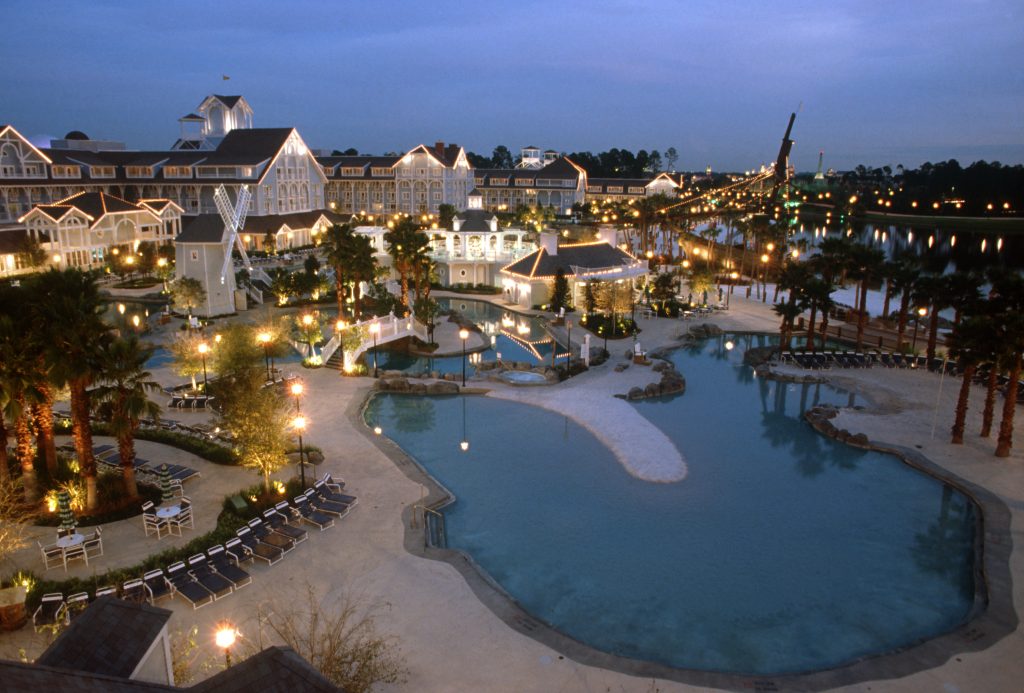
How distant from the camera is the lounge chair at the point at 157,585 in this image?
15.1m

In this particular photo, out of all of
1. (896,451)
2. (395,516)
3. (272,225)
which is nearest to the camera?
(395,516)

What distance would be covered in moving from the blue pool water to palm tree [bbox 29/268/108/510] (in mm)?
9942

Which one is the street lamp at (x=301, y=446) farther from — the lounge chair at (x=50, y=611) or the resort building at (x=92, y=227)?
the resort building at (x=92, y=227)

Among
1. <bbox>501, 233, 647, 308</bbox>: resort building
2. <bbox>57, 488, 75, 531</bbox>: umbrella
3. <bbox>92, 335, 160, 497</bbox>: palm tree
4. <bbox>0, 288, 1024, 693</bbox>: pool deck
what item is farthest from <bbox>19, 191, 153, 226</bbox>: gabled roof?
<bbox>57, 488, 75, 531</bbox>: umbrella

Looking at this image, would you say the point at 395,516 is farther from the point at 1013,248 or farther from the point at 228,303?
the point at 1013,248

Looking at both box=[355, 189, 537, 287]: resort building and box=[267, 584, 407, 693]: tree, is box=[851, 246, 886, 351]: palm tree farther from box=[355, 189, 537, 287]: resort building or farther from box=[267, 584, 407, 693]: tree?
box=[267, 584, 407, 693]: tree

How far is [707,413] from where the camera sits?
2934cm

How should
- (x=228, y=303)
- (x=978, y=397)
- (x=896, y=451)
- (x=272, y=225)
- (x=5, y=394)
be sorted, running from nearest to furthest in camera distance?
(x=5, y=394), (x=896, y=451), (x=978, y=397), (x=228, y=303), (x=272, y=225)

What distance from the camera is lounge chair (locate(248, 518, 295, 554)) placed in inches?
682

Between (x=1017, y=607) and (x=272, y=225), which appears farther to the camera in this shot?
(x=272, y=225)

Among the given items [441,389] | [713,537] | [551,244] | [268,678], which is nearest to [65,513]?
[268,678]

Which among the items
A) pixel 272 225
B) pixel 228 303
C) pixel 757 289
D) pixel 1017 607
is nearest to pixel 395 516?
pixel 1017 607

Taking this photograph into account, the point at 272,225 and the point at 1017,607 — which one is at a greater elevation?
the point at 272,225

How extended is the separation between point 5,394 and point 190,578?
23.2ft
